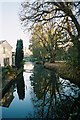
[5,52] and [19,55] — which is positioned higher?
[5,52]

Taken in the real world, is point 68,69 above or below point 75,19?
below

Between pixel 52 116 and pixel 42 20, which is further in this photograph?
pixel 42 20

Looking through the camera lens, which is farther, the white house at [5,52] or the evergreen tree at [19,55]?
the white house at [5,52]

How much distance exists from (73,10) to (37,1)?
1850mm

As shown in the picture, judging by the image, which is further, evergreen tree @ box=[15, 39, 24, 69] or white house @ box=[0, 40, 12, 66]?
white house @ box=[0, 40, 12, 66]

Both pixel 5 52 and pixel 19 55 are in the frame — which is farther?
pixel 5 52

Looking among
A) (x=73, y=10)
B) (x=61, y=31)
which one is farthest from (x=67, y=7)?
(x=61, y=31)

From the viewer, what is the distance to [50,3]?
1270 cm

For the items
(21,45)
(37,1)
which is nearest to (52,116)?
(37,1)

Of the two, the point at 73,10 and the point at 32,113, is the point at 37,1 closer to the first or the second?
the point at 73,10

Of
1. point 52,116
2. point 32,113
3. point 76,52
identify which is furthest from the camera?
point 76,52

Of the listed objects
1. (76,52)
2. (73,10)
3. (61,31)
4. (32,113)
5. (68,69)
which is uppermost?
(73,10)

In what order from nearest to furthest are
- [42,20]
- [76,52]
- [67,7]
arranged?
[76,52] < [67,7] < [42,20]

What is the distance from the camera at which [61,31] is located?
495 inches
